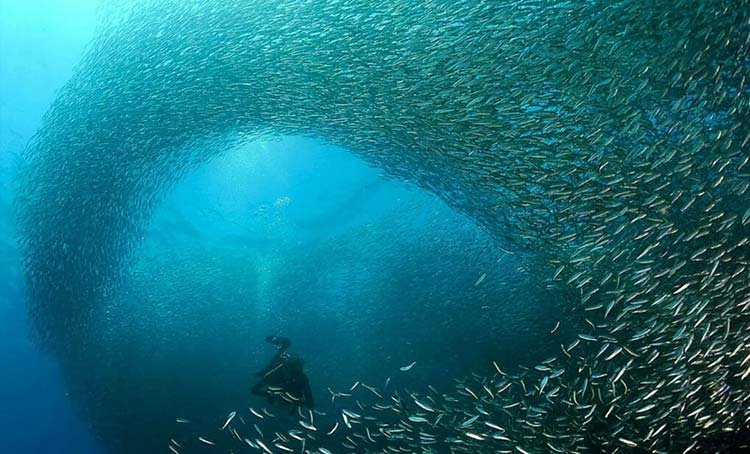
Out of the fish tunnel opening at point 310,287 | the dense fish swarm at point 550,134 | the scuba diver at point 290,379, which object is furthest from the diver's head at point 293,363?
the fish tunnel opening at point 310,287

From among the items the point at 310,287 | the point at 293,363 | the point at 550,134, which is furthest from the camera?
the point at 310,287

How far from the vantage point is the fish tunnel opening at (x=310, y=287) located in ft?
49.5

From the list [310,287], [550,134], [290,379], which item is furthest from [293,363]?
[310,287]

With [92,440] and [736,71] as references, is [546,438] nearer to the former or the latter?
[736,71]

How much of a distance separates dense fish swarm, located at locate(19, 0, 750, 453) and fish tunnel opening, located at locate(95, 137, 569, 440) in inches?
208

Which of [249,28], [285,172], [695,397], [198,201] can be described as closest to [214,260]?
[198,201]

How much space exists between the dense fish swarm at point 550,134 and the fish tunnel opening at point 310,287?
529 cm

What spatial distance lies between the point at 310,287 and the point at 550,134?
19.0 meters

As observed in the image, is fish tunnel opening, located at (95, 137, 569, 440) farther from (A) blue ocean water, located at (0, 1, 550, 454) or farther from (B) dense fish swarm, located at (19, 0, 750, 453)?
(B) dense fish swarm, located at (19, 0, 750, 453)

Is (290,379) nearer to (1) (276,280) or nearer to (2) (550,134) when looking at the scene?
(2) (550,134)

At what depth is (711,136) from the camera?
18.4 feet

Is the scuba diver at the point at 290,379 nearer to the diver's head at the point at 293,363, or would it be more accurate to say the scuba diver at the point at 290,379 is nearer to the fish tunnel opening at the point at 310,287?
the diver's head at the point at 293,363

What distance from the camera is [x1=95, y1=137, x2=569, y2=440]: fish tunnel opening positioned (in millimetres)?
15086

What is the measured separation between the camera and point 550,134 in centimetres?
671
